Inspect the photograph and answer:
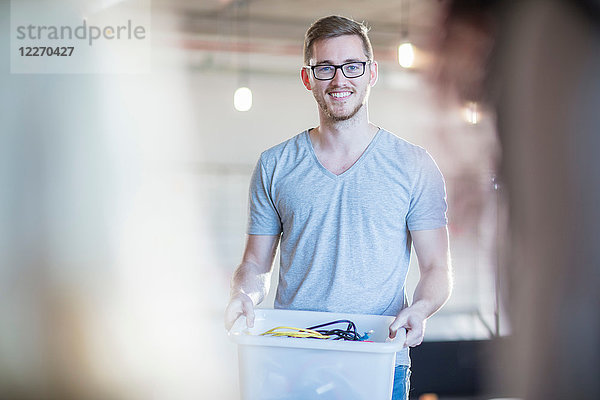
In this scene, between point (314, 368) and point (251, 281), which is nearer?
point (314, 368)

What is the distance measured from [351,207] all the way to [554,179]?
150cm

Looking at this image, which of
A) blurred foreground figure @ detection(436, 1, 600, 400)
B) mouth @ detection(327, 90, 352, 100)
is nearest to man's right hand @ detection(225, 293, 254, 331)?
mouth @ detection(327, 90, 352, 100)

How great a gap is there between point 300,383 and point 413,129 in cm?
351

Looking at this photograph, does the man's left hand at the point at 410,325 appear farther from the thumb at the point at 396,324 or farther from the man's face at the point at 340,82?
the man's face at the point at 340,82

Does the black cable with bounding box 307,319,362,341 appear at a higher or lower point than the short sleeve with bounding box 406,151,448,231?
lower

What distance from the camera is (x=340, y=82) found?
58.9 inches

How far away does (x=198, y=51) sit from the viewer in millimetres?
4117

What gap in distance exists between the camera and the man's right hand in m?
1.33

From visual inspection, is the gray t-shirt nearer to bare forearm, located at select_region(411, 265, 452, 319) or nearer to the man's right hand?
bare forearm, located at select_region(411, 265, 452, 319)

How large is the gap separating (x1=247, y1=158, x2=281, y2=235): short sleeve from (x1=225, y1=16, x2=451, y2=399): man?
0.12ft

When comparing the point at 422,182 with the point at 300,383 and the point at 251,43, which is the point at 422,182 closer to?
the point at 300,383

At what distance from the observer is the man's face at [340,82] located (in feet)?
4.94

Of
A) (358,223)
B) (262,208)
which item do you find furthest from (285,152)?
(358,223)

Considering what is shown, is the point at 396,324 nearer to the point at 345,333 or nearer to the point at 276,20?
the point at 345,333
